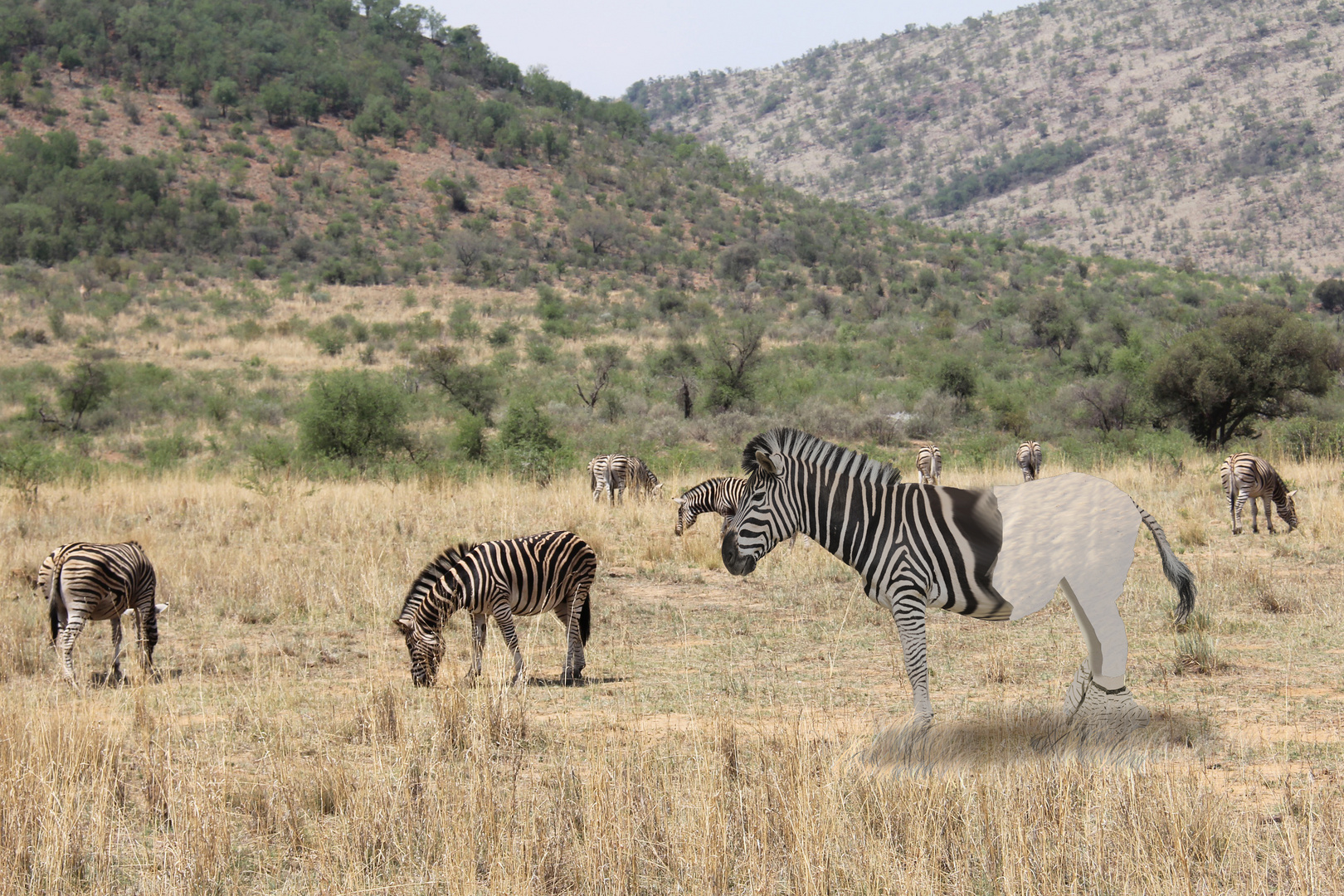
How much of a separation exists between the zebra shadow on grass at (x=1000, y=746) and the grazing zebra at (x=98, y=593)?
555cm

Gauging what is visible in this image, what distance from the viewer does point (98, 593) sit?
711 cm

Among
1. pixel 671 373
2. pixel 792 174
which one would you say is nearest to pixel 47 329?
pixel 671 373

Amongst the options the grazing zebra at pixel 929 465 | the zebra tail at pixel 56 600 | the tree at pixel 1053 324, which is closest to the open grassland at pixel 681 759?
the zebra tail at pixel 56 600

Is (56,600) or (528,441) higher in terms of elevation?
(528,441)

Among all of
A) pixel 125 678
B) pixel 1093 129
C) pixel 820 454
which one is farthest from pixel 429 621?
pixel 1093 129

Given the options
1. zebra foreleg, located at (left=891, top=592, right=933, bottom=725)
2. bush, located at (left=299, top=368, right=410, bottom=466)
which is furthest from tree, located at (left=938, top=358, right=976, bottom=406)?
zebra foreleg, located at (left=891, top=592, right=933, bottom=725)

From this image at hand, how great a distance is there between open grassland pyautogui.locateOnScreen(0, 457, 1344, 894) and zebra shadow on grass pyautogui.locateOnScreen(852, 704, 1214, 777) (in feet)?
0.06

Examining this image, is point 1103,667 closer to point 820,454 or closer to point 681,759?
point 820,454

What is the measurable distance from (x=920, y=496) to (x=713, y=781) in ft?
5.56

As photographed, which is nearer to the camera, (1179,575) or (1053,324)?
(1179,575)

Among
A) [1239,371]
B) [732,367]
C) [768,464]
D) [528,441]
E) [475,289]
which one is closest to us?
[768,464]

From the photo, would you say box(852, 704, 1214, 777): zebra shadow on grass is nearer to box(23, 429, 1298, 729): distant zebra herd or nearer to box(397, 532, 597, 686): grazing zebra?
box(23, 429, 1298, 729): distant zebra herd

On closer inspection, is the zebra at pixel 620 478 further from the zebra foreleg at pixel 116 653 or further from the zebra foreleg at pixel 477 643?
the zebra foreleg at pixel 116 653

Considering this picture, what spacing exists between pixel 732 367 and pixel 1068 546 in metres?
23.2
